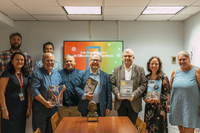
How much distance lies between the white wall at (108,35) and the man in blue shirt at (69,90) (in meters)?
1.49

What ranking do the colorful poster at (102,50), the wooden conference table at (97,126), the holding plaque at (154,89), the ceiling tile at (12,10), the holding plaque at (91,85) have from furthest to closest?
the colorful poster at (102,50) → the ceiling tile at (12,10) → the holding plaque at (154,89) → the holding plaque at (91,85) → the wooden conference table at (97,126)

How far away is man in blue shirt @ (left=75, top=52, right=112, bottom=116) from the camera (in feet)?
8.58

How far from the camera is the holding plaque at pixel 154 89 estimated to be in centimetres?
277

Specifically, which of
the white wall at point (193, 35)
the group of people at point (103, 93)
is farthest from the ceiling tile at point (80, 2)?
the white wall at point (193, 35)

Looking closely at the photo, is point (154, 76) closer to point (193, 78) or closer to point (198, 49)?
point (193, 78)

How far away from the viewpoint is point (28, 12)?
3.76 meters

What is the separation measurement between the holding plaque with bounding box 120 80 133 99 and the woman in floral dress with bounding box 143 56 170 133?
0.36 m

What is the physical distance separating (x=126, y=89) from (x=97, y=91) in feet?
1.55

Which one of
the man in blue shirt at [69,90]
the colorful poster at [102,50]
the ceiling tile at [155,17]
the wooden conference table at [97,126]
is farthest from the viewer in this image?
the colorful poster at [102,50]

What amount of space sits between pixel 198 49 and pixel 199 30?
0.43 metres

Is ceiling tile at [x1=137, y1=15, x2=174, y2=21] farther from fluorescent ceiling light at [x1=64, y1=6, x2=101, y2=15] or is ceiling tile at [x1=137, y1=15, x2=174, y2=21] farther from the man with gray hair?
the man with gray hair

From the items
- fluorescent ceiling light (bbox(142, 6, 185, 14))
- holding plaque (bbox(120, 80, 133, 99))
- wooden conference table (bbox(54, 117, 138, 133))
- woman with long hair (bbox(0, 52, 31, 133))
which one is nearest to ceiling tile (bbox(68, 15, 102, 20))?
fluorescent ceiling light (bbox(142, 6, 185, 14))

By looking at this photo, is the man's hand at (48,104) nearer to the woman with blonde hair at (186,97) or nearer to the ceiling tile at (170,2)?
the woman with blonde hair at (186,97)

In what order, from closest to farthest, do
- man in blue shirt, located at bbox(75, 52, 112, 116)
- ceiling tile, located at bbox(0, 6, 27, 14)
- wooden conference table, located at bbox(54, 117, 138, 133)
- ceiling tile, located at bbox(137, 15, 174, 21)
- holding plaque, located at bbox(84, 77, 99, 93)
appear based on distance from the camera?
wooden conference table, located at bbox(54, 117, 138, 133) < holding plaque, located at bbox(84, 77, 99, 93) < man in blue shirt, located at bbox(75, 52, 112, 116) < ceiling tile, located at bbox(0, 6, 27, 14) < ceiling tile, located at bbox(137, 15, 174, 21)
